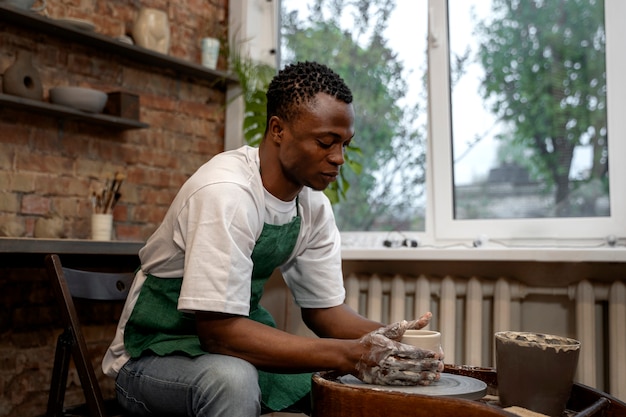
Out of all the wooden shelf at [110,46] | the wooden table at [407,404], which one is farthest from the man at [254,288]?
the wooden shelf at [110,46]

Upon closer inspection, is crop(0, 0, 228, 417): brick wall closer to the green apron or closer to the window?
the window

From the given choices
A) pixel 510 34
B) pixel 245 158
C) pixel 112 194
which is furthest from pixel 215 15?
pixel 245 158

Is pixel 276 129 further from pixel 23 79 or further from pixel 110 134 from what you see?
pixel 110 134

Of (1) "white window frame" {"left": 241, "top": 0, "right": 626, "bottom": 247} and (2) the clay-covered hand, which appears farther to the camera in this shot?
(1) "white window frame" {"left": 241, "top": 0, "right": 626, "bottom": 247}

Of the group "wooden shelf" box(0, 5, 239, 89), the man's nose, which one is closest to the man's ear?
the man's nose

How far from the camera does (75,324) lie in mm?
1542

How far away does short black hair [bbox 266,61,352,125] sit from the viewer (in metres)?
1.55

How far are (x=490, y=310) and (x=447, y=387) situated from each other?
1.42 m

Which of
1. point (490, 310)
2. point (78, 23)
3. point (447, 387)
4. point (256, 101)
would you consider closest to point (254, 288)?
point (447, 387)

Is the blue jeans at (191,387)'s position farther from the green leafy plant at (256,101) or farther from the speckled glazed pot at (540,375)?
the green leafy plant at (256,101)

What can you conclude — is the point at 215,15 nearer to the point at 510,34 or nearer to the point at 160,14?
the point at 160,14

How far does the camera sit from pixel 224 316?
1.38 meters

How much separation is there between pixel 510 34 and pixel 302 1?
1126 millimetres

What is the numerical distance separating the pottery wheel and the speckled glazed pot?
2.5 inches
